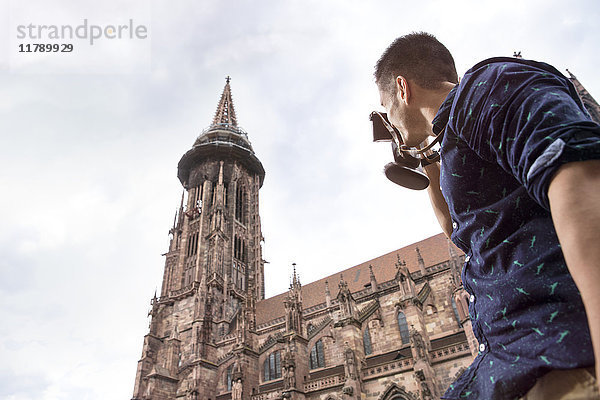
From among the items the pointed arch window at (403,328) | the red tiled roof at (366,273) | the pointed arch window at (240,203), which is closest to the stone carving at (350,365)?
the pointed arch window at (403,328)

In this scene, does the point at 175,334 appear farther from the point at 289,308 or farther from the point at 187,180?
the point at 187,180

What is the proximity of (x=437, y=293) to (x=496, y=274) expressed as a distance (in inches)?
761

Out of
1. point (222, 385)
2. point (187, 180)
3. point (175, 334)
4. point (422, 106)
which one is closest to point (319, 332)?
point (222, 385)

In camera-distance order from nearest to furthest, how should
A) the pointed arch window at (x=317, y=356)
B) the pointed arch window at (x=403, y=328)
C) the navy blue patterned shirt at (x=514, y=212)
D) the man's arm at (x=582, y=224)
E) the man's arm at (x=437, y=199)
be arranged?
the man's arm at (x=582, y=224), the navy blue patterned shirt at (x=514, y=212), the man's arm at (x=437, y=199), the pointed arch window at (x=403, y=328), the pointed arch window at (x=317, y=356)

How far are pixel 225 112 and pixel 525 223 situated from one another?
161 feet

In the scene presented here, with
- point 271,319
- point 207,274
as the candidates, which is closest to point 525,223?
point 271,319

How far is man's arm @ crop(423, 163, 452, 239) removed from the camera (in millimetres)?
1624

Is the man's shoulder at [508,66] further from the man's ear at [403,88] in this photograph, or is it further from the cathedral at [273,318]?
the cathedral at [273,318]

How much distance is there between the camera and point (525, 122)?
770mm

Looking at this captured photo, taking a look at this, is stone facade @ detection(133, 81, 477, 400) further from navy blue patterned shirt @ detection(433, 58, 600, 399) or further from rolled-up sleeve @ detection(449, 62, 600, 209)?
rolled-up sleeve @ detection(449, 62, 600, 209)

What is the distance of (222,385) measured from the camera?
21703 millimetres

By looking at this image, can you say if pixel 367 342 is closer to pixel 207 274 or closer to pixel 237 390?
pixel 237 390

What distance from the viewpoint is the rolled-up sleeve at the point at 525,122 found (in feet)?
2.17

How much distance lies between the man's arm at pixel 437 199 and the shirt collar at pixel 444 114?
61 cm
